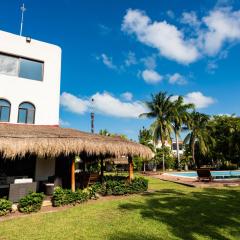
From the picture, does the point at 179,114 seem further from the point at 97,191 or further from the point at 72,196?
the point at 72,196

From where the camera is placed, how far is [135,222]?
339 inches

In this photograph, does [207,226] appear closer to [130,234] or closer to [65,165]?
[130,234]

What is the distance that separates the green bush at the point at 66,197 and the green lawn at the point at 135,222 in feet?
2.15

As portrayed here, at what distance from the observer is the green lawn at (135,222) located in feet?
24.1

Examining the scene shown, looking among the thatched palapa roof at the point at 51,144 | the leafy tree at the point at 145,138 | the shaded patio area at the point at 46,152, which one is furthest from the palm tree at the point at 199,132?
the thatched palapa roof at the point at 51,144

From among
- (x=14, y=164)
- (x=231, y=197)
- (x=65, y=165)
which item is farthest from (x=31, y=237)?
(x=231, y=197)

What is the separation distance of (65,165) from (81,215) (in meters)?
6.82

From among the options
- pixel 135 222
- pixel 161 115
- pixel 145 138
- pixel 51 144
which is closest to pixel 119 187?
pixel 51 144

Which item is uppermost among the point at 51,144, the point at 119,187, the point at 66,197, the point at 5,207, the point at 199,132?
the point at 199,132

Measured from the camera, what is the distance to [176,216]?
9383 mm

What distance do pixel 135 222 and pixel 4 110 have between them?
451 inches

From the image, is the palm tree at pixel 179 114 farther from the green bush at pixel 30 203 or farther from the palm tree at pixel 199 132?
the green bush at pixel 30 203

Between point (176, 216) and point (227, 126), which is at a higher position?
point (227, 126)

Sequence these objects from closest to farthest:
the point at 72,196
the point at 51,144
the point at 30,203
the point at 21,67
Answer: the point at 30,203 < the point at 51,144 < the point at 72,196 < the point at 21,67
